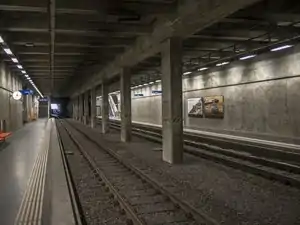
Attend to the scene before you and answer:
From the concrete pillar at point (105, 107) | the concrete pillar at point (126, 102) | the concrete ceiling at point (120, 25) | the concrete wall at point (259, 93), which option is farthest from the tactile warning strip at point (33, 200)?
the concrete pillar at point (105, 107)

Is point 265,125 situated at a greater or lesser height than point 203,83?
lesser

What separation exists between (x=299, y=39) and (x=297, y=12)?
303 cm

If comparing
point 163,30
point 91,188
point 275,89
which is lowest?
point 91,188

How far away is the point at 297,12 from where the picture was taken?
37.7ft

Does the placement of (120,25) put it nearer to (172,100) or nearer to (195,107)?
(172,100)

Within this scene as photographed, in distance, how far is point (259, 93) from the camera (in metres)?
19.8

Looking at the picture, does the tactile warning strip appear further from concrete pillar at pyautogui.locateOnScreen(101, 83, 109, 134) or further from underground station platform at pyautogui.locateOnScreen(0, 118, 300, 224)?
concrete pillar at pyautogui.locateOnScreen(101, 83, 109, 134)

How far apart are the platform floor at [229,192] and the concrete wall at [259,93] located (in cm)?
698

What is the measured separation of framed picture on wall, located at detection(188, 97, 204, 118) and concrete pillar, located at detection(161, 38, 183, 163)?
49.1 feet

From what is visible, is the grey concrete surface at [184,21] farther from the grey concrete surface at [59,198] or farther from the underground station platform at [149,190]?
the grey concrete surface at [59,198]

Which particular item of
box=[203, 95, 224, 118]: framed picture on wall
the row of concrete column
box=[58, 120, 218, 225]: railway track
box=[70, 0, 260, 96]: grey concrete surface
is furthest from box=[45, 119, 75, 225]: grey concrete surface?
box=[203, 95, 224, 118]: framed picture on wall

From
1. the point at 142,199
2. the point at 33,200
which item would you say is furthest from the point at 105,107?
the point at 33,200

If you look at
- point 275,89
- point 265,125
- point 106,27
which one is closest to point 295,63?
point 275,89

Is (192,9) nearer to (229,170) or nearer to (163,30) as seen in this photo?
(163,30)
